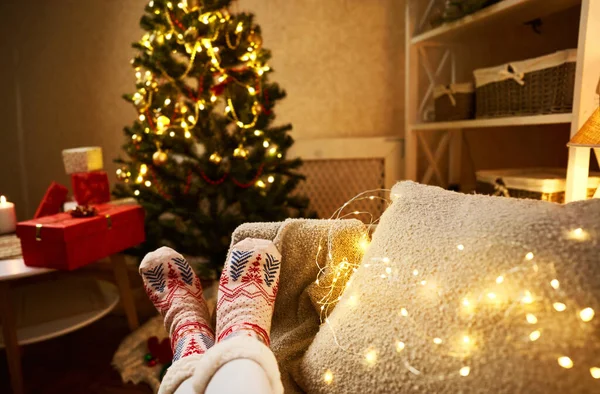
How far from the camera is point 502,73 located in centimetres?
135

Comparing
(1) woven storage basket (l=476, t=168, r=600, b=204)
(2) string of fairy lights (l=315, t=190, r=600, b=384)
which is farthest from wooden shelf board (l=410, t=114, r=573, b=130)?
(2) string of fairy lights (l=315, t=190, r=600, b=384)

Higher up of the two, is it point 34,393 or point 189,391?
point 189,391

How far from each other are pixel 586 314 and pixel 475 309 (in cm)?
10

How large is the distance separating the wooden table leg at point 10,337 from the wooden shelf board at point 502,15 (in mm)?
1757

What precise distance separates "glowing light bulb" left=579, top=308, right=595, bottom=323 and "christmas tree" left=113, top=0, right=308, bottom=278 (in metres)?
1.28

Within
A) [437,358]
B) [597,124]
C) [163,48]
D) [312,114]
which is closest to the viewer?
[437,358]

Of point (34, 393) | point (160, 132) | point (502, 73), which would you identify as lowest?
point (34, 393)

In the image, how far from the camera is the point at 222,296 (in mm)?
775

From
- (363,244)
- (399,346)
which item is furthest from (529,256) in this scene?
(363,244)

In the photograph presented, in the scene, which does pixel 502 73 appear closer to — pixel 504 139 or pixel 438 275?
pixel 504 139

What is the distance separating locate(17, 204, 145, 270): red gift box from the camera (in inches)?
46.6

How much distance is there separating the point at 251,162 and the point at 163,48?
0.54 meters

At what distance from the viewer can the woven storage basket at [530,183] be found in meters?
1.22

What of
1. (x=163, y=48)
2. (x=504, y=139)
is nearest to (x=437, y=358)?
(x=163, y=48)
